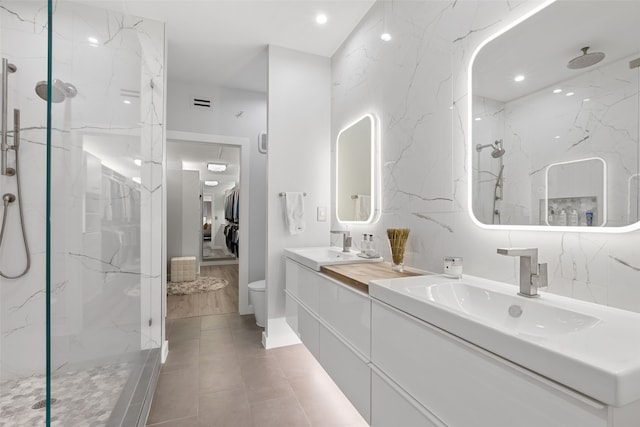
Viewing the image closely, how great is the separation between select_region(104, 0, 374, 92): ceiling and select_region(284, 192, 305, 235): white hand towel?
4.53 ft

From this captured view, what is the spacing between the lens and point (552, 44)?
108 centimetres

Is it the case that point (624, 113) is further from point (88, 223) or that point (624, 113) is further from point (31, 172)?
point (31, 172)

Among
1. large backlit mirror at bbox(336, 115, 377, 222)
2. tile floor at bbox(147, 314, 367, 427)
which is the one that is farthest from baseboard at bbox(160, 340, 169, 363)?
large backlit mirror at bbox(336, 115, 377, 222)

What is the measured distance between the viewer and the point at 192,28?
2.51 metres

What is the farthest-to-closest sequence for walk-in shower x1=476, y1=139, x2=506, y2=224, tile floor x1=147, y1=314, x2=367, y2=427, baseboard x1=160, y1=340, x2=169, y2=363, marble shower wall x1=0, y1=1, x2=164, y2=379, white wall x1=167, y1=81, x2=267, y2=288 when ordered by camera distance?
white wall x1=167, y1=81, x2=267, y2=288, baseboard x1=160, y1=340, x2=169, y2=363, tile floor x1=147, y1=314, x2=367, y2=427, walk-in shower x1=476, y1=139, x2=506, y2=224, marble shower wall x1=0, y1=1, x2=164, y2=379

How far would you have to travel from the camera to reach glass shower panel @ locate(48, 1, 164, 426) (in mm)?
1014

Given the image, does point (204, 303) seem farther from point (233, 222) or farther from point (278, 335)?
point (233, 222)

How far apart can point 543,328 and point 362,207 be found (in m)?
1.53

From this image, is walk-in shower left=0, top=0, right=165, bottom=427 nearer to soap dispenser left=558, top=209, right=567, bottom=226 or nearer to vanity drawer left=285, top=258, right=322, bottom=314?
vanity drawer left=285, top=258, right=322, bottom=314

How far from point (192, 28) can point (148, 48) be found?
0.39m

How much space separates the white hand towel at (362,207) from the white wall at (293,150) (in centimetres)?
52

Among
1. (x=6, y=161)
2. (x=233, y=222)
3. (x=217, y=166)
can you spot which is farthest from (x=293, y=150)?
(x=233, y=222)

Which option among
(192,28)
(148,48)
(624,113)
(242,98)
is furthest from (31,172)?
(624,113)

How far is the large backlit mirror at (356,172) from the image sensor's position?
225 cm
